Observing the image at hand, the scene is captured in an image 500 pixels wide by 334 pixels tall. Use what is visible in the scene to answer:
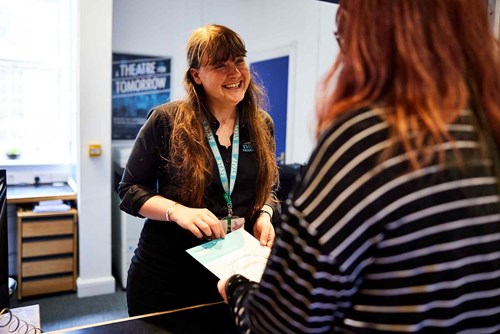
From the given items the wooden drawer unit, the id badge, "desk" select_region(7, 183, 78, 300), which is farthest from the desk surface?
the id badge

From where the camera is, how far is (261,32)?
4230 millimetres

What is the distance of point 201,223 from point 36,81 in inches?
132

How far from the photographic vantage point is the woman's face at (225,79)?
133 cm

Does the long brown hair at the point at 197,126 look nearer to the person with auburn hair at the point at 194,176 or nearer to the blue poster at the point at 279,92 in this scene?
the person with auburn hair at the point at 194,176

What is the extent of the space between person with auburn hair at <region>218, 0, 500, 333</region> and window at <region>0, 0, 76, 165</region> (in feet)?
11.3

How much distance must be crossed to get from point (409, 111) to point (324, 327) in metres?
0.31

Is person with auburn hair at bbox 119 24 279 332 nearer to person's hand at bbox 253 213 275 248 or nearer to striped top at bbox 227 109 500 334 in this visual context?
person's hand at bbox 253 213 275 248

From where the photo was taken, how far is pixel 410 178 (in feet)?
1.61

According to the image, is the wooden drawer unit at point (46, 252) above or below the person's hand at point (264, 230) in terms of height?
below

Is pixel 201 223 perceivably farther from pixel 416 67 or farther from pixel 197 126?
pixel 416 67

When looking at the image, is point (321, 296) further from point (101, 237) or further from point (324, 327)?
point (101, 237)

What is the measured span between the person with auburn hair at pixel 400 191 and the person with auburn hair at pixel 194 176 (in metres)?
0.73

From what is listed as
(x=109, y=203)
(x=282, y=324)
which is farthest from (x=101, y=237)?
(x=282, y=324)

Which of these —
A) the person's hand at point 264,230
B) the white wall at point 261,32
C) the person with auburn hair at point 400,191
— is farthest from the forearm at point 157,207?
the white wall at point 261,32
